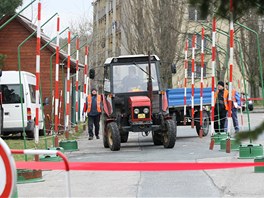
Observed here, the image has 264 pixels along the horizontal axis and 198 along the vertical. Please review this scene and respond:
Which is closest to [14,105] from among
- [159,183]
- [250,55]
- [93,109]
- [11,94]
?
[11,94]

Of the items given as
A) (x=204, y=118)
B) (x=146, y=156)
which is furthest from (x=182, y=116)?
(x=146, y=156)

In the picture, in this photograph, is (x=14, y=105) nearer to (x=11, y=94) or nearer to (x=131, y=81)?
(x=11, y=94)

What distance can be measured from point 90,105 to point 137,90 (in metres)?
4.59

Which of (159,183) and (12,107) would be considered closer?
(159,183)

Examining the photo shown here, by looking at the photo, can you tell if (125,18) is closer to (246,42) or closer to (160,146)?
(246,42)

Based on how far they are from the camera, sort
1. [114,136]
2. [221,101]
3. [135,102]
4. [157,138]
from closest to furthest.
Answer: [114,136] < [135,102] < [157,138] < [221,101]

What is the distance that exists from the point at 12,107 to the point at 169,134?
26.7 feet

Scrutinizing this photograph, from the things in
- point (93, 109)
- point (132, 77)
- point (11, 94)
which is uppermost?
point (132, 77)

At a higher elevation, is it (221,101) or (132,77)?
(132,77)

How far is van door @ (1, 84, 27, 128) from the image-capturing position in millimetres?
24281

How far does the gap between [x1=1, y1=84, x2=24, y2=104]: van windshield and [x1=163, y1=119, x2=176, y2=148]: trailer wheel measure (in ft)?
25.2

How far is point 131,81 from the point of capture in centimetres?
1944

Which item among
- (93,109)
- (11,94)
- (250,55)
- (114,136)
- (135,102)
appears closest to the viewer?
(114,136)

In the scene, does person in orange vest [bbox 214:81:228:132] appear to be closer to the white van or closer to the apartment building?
the white van
